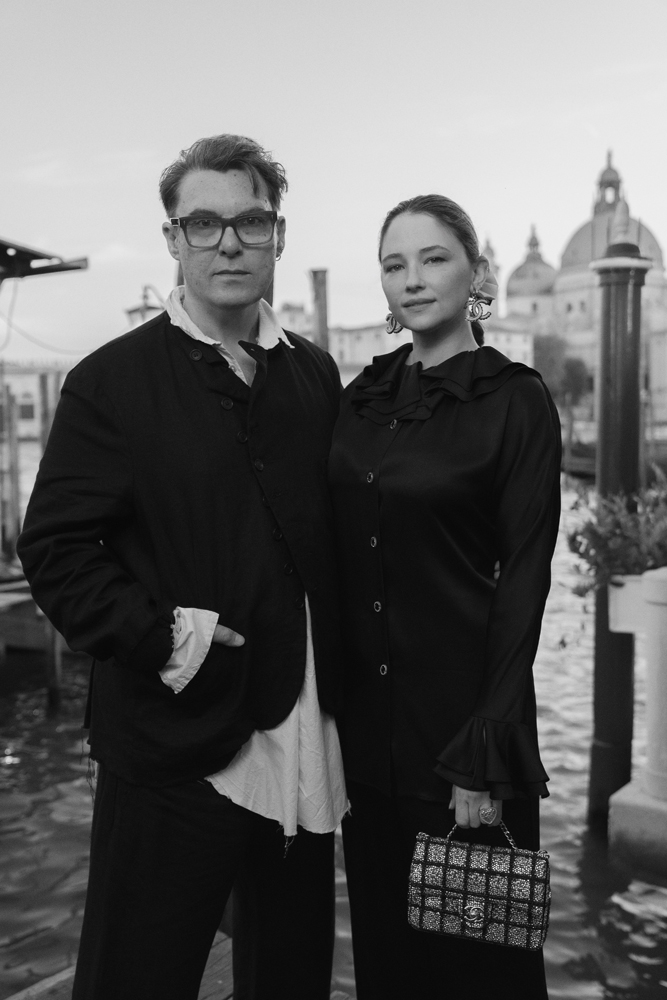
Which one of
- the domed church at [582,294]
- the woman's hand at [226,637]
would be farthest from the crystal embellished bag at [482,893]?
the domed church at [582,294]

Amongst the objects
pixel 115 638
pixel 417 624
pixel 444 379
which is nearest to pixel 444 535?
pixel 417 624

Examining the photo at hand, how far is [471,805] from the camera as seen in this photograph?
6.01 ft

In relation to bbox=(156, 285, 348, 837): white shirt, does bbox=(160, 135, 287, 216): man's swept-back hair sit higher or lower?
higher

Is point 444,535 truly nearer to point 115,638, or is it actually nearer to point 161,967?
point 115,638

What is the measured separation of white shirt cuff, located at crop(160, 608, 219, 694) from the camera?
71.1 inches

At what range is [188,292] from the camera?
201 centimetres

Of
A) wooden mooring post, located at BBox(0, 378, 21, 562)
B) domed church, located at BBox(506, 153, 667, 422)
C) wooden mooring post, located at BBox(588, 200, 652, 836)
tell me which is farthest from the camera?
domed church, located at BBox(506, 153, 667, 422)

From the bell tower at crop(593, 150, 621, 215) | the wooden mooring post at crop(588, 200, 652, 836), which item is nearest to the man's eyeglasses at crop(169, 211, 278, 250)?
the wooden mooring post at crop(588, 200, 652, 836)

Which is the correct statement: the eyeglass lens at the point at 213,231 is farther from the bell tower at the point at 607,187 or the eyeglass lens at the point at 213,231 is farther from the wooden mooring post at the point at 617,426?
the bell tower at the point at 607,187

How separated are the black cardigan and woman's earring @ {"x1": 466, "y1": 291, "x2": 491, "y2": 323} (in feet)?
1.41

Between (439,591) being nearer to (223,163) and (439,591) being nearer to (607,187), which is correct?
(223,163)

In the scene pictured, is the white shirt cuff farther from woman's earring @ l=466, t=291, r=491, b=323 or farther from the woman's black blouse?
woman's earring @ l=466, t=291, r=491, b=323

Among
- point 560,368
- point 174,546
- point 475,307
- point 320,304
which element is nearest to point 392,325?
point 475,307

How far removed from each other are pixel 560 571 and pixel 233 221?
14.8 metres
